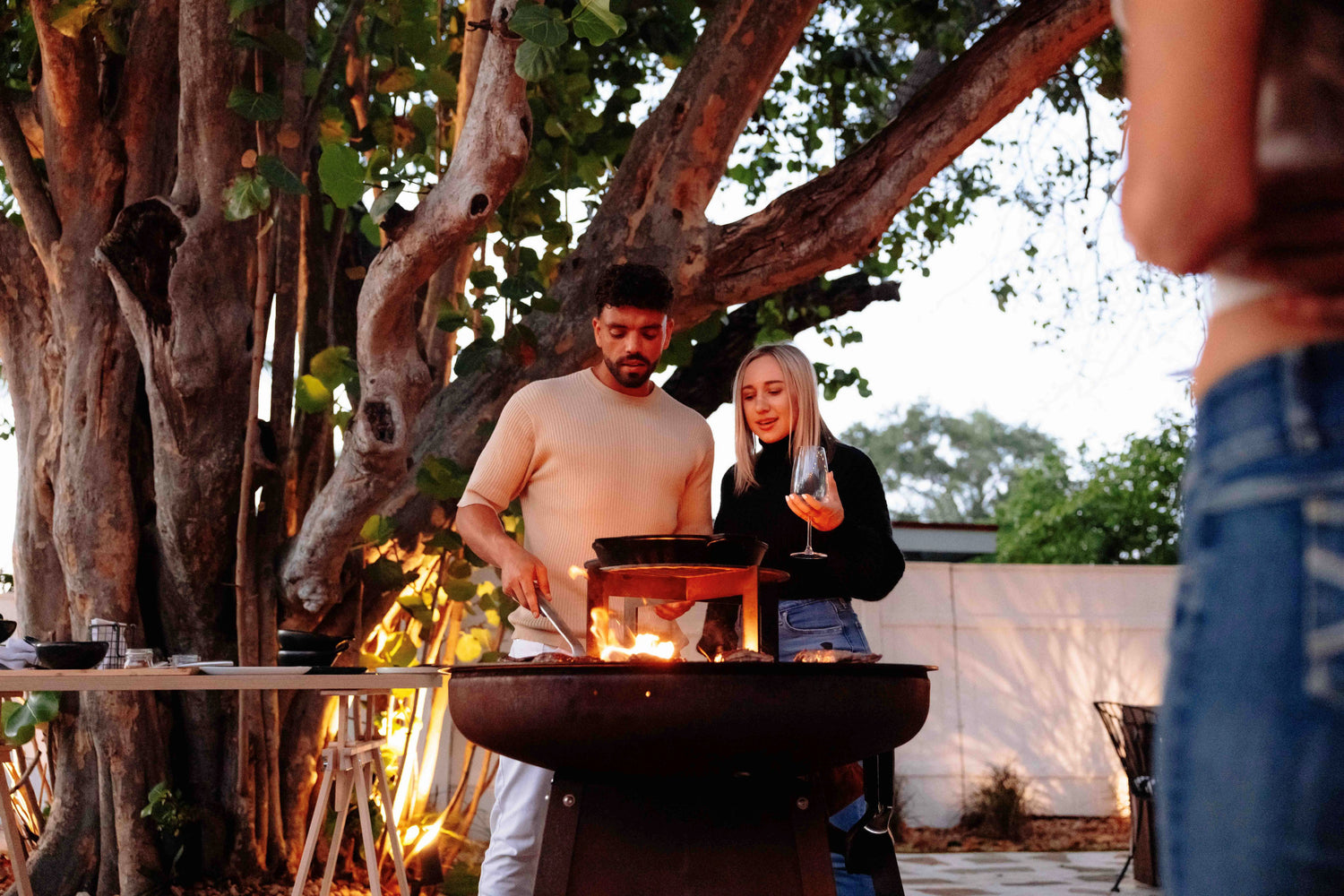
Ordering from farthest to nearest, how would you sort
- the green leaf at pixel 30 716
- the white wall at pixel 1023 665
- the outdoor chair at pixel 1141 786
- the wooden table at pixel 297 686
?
the white wall at pixel 1023 665, the outdoor chair at pixel 1141 786, the green leaf at pixel 30 716, the wooden table at pixel 297 686

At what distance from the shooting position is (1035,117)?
20.2 feet

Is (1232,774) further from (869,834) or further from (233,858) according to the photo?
(233,858)

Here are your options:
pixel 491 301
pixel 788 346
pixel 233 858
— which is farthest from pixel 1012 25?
pixel 233 858

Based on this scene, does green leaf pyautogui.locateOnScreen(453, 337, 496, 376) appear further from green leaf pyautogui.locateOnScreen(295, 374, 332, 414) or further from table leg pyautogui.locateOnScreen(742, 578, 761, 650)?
table leg pyautogui.locateOnScreen(742, 578, 761, 650)

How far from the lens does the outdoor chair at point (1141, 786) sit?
523 cm

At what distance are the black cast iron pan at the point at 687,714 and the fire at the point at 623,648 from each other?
1.01 ft

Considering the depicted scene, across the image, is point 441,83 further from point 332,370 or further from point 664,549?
point 664,549

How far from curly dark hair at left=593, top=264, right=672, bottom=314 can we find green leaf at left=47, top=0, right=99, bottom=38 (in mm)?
2048

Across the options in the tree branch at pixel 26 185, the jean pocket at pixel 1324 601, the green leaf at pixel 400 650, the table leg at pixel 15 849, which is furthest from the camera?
the green leaf at pixel 400 650

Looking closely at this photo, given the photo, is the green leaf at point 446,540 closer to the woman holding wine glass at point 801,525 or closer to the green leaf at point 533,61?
the woman holding wine glass at point 801,525

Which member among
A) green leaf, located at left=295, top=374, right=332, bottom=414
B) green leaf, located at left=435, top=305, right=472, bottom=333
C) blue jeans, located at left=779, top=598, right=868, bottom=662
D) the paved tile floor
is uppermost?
green leaf, located at left=435, top=305, right=472, bottom=333

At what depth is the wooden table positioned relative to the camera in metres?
2.68

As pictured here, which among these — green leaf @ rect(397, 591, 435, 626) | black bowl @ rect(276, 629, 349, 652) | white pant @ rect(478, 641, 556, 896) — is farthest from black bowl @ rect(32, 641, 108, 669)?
green leaf @ rect(397, 591, 435, 626)

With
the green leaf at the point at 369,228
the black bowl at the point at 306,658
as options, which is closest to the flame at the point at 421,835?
the black bowl at the point at 306,658
